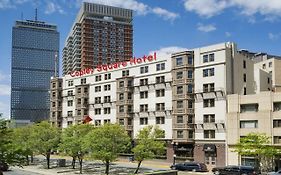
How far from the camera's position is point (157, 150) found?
75688 millimetres

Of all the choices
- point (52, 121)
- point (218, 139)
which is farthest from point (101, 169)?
point (52, 121)

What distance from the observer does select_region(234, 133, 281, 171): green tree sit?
233 feet

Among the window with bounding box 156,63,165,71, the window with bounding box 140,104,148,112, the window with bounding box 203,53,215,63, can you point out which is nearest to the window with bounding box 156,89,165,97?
the window with bounding box 156,63,165,71

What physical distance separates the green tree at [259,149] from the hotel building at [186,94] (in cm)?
709

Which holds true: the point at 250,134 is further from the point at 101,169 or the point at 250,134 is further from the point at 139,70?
the point at 139,70

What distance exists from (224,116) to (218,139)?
4734 mm

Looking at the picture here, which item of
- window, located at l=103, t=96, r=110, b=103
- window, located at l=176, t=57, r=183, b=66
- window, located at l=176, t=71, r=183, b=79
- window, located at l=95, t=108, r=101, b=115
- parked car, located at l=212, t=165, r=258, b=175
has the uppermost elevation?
window, located at l=176, t=57, r=183, b=66

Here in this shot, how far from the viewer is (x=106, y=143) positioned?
229 feet

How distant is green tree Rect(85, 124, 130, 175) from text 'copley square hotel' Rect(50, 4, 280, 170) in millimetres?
19727

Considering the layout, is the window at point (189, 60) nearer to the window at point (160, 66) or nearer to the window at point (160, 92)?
the window at point (160, 66)

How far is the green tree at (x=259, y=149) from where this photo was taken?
233ft

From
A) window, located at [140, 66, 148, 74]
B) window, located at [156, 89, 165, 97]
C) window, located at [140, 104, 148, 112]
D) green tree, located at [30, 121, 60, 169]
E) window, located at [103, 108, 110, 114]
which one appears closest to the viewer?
green tree, located at [30, 121, 60, 169]

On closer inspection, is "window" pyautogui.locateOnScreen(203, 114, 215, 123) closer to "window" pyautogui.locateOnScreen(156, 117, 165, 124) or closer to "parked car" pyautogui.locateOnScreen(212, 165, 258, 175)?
"window" pyautogui.locateOnScreen(156, 117, 165, 124)

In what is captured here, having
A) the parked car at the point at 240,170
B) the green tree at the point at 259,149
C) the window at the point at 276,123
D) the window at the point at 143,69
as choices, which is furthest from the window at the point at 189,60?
the parked car at the point at 240,170
